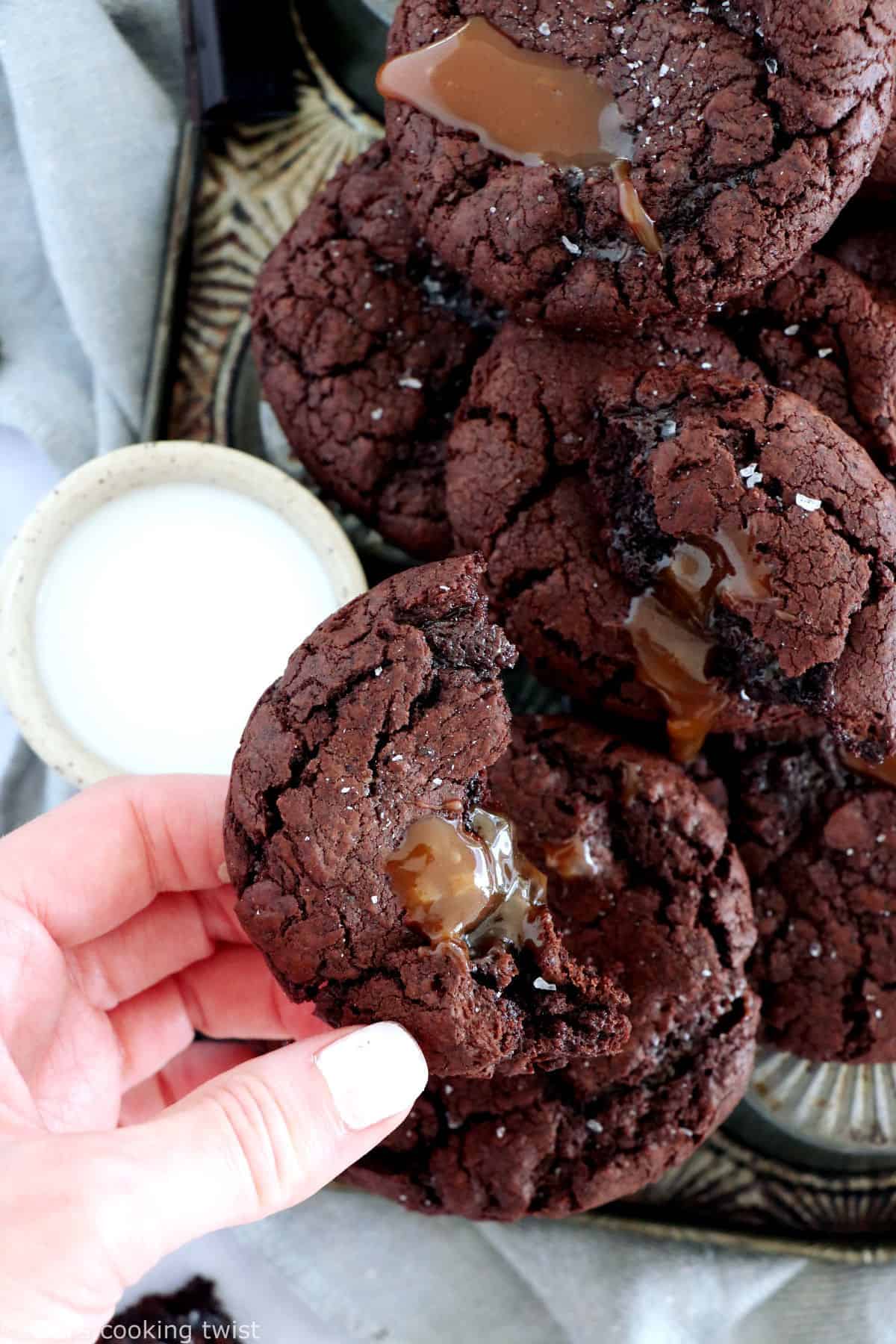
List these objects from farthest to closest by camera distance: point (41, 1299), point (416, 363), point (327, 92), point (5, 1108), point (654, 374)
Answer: point (327, 92) < point (416, 363) < point (654, 374) < point (5, 1108) < point (41, 1299)

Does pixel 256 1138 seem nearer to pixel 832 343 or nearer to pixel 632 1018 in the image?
pixel 632 1018

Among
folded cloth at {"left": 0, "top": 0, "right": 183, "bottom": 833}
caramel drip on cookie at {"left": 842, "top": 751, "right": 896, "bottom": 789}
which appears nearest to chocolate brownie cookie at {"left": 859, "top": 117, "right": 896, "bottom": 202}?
caramel drip on cookie at {"left": 842, "top": 751, "right": 896, "bottom": 789}

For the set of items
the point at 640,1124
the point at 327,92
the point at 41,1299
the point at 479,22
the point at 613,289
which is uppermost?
the point at 479,22

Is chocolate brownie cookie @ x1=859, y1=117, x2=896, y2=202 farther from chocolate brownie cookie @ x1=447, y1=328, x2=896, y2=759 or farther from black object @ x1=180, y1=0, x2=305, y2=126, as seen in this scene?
black object @ x1=180, y1=0, x2=305, y2=126

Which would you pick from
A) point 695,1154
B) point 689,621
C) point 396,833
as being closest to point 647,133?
point 689,621

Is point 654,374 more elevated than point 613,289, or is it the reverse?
point 613,289

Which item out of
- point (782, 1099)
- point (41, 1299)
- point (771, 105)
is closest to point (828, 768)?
point (782, 1099)

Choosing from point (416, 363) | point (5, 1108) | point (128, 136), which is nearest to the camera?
point (5, 1108)

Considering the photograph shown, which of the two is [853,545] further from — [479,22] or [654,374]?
[479,22]
